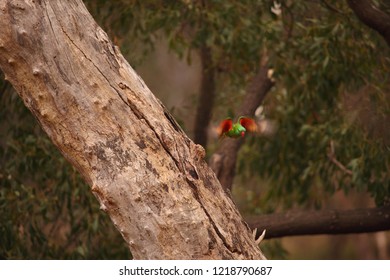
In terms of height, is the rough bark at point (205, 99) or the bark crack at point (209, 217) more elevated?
the bark crack at point (209, 217)

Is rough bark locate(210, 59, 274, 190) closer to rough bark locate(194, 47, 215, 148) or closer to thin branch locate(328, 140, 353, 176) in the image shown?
rough bark locate(194, 47, 215, 148)

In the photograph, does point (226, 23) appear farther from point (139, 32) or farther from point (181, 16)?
point (139, 32)

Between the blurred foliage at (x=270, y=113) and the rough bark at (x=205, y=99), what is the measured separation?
0.10 metres

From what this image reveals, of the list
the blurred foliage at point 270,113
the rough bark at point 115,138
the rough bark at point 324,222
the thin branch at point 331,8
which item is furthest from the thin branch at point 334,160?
the rough bark at point 115,138

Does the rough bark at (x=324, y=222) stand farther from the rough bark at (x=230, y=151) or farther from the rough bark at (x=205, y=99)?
the rough bark at (x=205, y=99)

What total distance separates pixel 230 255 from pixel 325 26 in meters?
2.72

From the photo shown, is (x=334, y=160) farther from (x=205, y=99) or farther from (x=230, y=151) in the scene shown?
(x=205, y=99)

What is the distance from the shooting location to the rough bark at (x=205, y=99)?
716cm

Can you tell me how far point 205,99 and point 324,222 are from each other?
68.6 inches

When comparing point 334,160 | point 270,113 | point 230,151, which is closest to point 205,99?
point 270,113

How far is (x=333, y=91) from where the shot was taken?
6590mm

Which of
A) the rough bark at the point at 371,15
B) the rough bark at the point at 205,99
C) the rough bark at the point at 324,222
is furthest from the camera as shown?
the rough bark at the point at 205,99

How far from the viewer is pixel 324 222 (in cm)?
611
